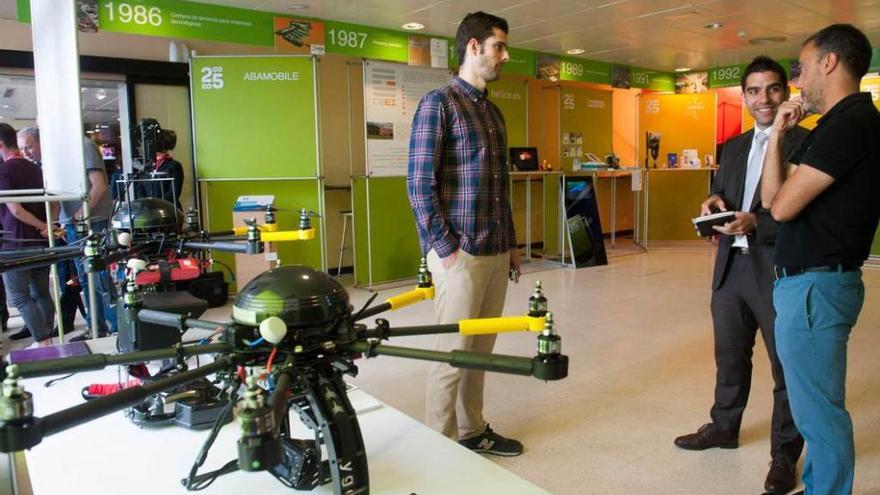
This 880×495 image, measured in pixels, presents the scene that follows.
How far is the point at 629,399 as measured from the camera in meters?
3.37

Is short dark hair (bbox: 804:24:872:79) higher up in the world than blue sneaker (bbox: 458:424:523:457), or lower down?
higher up

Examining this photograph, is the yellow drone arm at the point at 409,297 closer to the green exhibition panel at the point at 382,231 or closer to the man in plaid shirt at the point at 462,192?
the man in plaid shirt at the point at 462,192

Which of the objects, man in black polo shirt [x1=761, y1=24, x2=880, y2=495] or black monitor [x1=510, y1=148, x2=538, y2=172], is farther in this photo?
black monitor [x1=510, y1=148, x2=538, y2=172]

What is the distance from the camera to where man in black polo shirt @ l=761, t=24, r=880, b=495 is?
1.74 m

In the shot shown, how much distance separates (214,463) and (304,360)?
0.47 metres

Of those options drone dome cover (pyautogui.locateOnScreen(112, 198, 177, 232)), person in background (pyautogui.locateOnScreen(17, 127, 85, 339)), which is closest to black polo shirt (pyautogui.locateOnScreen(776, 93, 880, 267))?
drone dome cover (pyautogui.locateOnScreen(112, 198, 177, 232))

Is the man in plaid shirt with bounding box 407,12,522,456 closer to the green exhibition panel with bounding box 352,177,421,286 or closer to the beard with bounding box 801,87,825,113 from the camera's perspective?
the beard with bounding box 801,87,825,113

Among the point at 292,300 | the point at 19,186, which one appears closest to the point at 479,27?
the point at 292,300

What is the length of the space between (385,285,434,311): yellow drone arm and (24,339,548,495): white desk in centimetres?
31

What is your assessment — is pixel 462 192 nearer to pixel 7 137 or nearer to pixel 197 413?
pixel 197 413

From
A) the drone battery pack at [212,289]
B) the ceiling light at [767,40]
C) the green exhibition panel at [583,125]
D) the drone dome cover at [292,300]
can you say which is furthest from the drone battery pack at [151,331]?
the ceiling light at [767,40]

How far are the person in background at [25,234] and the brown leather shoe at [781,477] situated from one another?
4.26m

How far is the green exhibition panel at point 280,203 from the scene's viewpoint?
6.07 m

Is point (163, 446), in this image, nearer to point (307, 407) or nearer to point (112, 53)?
point (307, 407)
